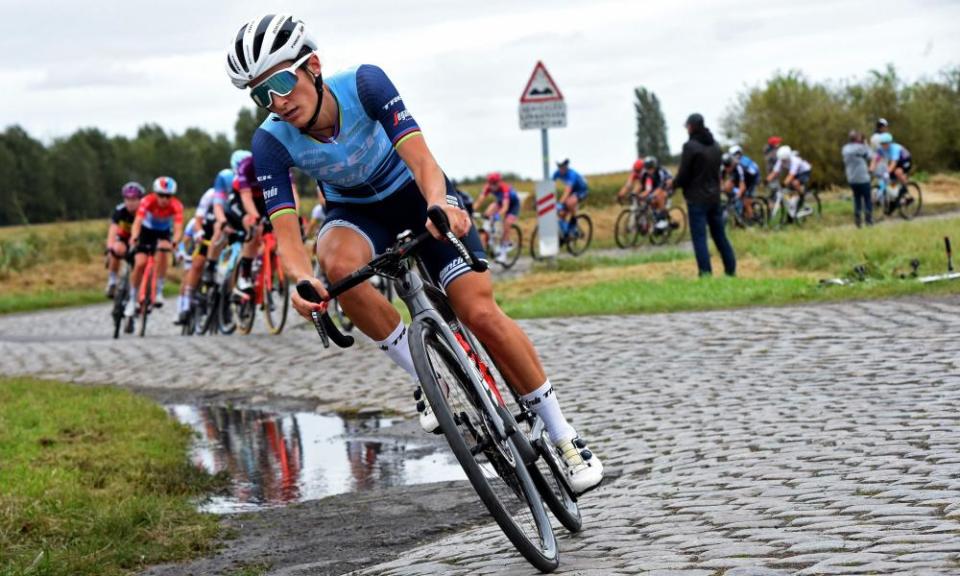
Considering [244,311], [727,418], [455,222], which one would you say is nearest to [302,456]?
[727,418]

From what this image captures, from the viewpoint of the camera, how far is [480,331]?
19.6 feet

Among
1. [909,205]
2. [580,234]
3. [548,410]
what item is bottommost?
[909,205]

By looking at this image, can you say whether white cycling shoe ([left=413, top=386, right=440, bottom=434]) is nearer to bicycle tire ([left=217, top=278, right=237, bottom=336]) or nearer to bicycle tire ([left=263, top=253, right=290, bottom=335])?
bicycle tire ([left=263, top=253, right=290, bottom=335])

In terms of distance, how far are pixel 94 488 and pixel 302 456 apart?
5.39 feet

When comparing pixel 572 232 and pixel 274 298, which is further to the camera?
pixel 572 232

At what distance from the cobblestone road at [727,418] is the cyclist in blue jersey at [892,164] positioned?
891 inches

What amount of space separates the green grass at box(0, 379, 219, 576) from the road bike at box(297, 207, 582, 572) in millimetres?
2120

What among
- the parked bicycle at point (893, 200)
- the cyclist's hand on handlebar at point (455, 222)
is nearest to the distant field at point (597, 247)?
the parked bicycle at point (893, 200)

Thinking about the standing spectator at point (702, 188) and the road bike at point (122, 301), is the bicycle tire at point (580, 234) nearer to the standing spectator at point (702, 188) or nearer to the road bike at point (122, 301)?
the standing spectator at point (702, 188)

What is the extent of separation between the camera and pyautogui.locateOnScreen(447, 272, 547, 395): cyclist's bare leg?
19.4 feet

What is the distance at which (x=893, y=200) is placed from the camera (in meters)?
36.6

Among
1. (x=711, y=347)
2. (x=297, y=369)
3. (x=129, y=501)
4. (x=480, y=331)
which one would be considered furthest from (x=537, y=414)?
(x=297, y=369)

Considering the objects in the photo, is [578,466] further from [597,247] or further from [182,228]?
[597,247]

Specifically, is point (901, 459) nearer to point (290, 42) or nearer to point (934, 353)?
point (290, 42)
